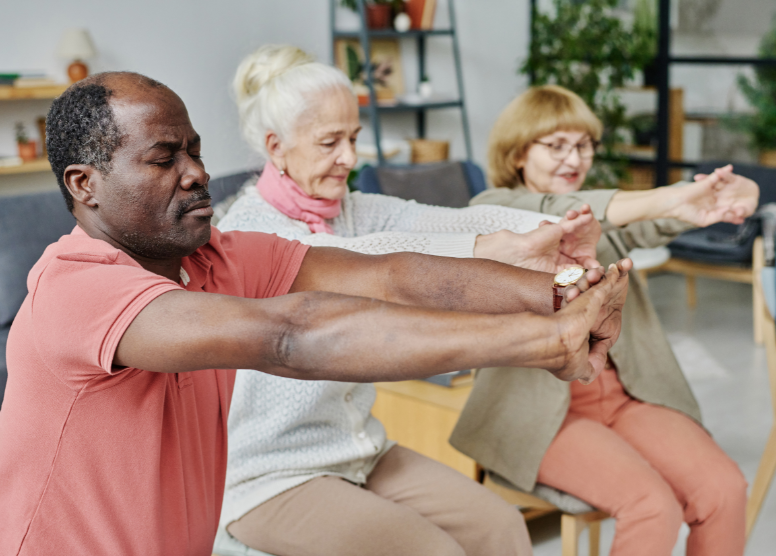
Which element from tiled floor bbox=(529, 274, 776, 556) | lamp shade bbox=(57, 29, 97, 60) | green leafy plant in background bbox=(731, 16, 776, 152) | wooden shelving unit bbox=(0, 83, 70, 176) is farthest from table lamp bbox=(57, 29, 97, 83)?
green leafy plant in background bbox=(731, 16, 776, 152)

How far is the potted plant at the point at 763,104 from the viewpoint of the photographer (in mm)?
4770

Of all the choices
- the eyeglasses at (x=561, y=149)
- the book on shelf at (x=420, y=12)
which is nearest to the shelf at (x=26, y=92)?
the book on shelf at (x=420, y=12)

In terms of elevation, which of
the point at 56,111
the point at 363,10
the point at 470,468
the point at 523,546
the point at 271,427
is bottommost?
the point at 470,468

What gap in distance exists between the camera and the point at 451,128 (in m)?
5.66

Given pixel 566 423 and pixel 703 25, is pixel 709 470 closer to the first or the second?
pixel 566 423

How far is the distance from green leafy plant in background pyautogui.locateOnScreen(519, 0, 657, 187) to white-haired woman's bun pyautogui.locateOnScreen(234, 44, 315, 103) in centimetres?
364

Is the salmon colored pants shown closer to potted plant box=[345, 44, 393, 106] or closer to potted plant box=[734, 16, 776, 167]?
potted plant box=[345, 44, 393, 106]

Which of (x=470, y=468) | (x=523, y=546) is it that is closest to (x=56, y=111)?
(x=523, y=546)

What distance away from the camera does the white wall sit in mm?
3902

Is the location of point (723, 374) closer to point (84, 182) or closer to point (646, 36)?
point (646, 36)

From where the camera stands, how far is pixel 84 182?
0.95 m

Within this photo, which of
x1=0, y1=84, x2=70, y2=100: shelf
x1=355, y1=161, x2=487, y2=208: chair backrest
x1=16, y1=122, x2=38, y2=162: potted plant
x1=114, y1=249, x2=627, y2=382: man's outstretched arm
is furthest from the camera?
x1=16, y1=122, x2=38, y2=162: potted plant

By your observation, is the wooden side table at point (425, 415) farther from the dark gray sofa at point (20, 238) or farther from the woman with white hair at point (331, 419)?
the dark gray sofa at point (20, 238)

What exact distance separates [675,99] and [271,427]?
4.60 meters
